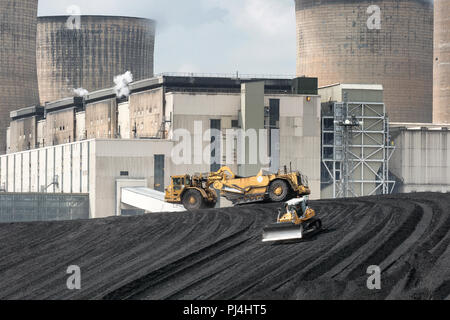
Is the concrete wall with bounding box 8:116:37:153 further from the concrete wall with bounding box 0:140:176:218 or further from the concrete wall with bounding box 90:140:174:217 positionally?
the concrete wall with bounding box 90:140:174:217

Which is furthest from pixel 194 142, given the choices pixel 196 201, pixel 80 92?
pixel 80 92

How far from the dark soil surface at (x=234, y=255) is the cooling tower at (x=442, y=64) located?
8499cm

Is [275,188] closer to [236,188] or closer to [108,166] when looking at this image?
[236,188]

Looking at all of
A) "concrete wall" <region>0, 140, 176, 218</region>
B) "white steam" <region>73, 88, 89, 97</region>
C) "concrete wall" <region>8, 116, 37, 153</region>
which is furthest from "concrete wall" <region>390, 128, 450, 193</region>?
"white steam" <region>73, 88, 89, 97</region>

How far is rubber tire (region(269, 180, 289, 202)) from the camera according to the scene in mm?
47844

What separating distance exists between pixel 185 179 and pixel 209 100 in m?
51.0

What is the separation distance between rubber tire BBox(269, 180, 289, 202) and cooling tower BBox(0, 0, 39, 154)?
107 metres

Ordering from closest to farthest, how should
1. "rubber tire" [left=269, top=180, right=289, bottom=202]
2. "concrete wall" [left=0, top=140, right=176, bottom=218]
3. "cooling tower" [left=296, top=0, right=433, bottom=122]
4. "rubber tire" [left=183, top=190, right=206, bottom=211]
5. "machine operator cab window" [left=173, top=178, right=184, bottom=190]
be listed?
"rubber tire" [left=269, top=180, right=289, bottom=202] < "rubber tire" [left=183, top=190, right=206, bottom=211] < "machine operator cab window" [left=173, top=178, right=184, bottom=190] < "concrete wall" [left=0, top=140, right=176, bottom=218] < "cooling tower" [left=296, top=0, right=433, bottom=122]

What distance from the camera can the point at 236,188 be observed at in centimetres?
4941

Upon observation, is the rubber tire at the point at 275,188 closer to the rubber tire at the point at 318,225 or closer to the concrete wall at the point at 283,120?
the rubber tire at the point at 318,225

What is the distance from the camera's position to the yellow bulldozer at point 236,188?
4800 cm

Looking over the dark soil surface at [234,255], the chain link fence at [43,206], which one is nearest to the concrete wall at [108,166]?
the chain link fence at [43,206]

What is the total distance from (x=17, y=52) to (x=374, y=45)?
169ft
